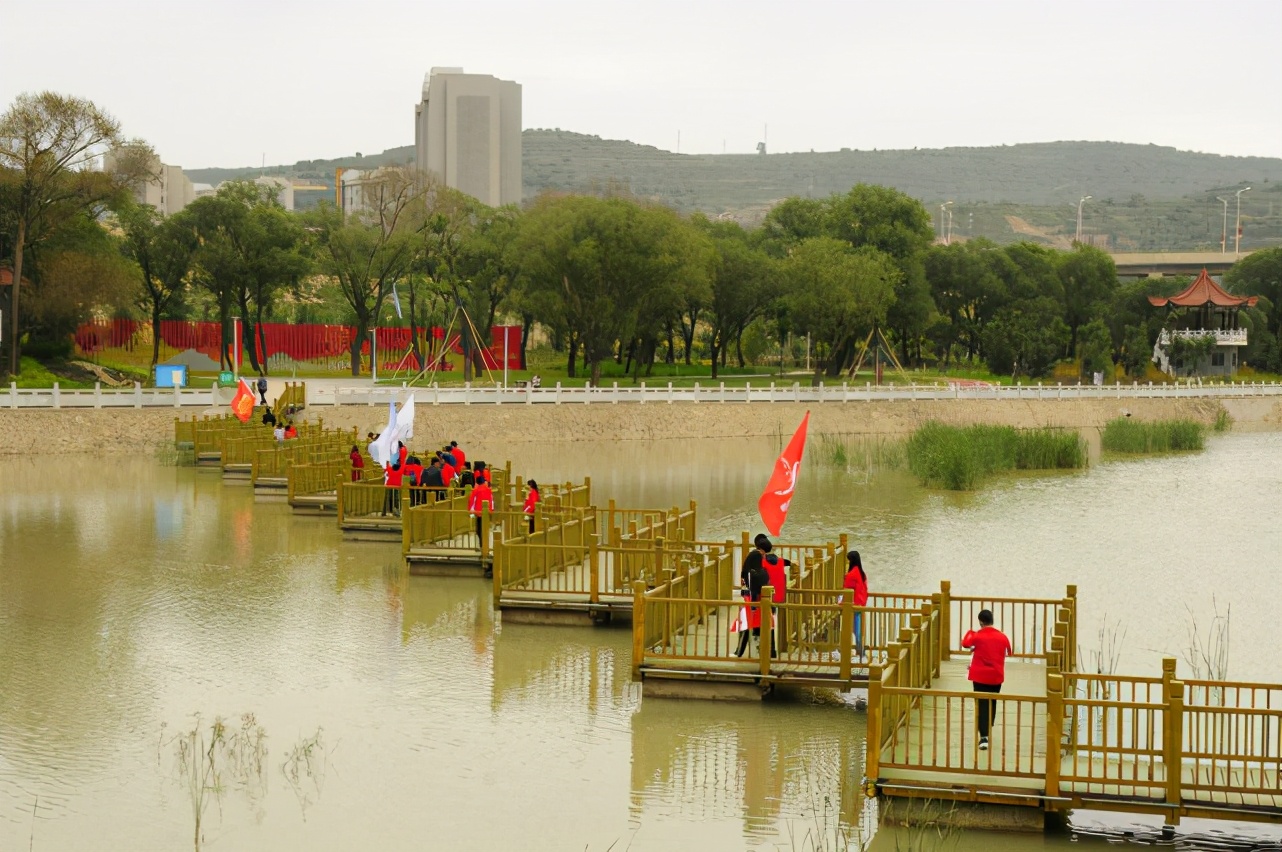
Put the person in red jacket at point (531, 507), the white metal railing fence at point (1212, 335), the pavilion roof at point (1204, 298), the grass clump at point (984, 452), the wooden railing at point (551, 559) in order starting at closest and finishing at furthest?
the wooden railing at point (551, 559) → the person in red jacket at point (531, 507) → the grass clump at point (984, 452) → the white metal railing fence at point (1212, 335) → the pavilion roof at point (1204, 298)

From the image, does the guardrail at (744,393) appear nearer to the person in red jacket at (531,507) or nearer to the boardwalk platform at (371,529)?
the boardwalk platform at (371,529)

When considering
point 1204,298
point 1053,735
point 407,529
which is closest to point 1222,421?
point 1204,298

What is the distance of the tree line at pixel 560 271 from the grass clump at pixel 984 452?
25332 mm

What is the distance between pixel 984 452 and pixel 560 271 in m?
31.6

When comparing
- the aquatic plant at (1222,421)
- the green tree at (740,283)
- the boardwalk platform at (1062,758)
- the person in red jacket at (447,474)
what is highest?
the green tree at (740,283)

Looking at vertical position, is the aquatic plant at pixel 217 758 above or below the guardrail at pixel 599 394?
below

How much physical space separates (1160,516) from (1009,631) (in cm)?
1767

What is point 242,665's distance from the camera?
19.0m

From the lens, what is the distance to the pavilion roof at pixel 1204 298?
4409 inches

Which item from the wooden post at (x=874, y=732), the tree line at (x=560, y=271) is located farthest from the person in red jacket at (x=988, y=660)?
the tree line at (x=560, y=271)

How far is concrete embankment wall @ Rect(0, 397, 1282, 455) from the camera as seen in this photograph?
5294 centimetres

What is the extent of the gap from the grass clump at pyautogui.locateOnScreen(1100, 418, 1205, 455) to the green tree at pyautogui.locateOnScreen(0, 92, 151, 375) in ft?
145

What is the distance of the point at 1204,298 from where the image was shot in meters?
112

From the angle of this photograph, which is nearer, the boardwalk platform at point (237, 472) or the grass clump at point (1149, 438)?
the boardwalk platform at point (237, 472)
